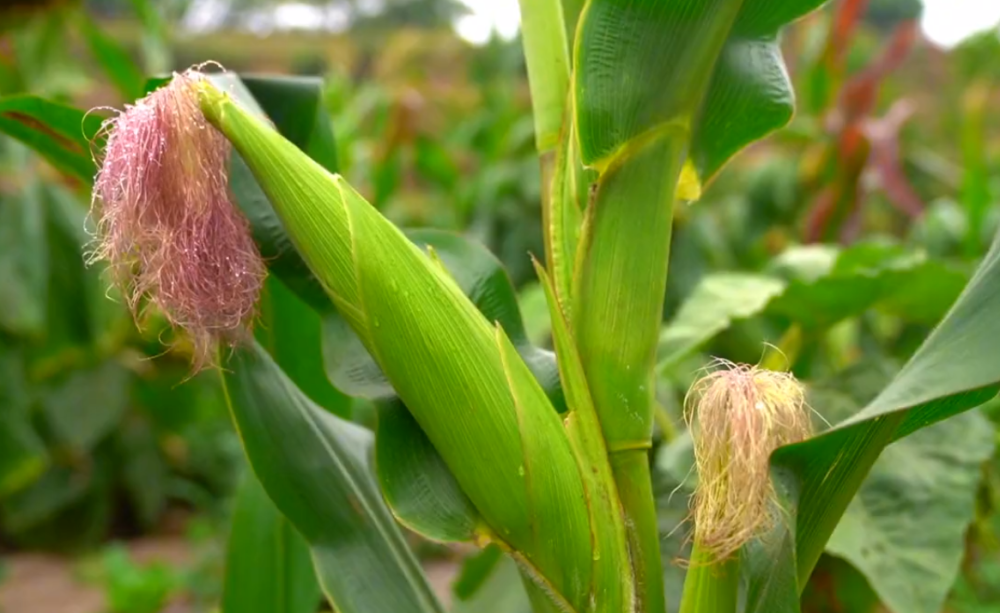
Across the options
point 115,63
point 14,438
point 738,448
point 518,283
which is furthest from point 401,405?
point 14,438

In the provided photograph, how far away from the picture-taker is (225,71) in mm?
506

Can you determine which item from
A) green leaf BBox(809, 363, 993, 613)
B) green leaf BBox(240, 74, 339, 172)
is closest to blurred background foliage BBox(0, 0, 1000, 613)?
green leaf BBox(809, 363, 993, 613)

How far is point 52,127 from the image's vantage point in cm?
54

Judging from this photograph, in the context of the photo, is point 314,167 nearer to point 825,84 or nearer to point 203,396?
point 825,84

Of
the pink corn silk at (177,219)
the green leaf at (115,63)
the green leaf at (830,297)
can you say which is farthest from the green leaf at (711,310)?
the green leaf at (115,63)

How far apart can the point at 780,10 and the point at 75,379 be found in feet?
8.10

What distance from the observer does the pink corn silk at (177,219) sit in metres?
0.42

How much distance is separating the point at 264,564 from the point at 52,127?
0.32 meters

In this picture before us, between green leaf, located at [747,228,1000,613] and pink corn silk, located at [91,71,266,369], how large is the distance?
0.85 ft

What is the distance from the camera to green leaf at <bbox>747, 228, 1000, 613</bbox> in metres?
0.39

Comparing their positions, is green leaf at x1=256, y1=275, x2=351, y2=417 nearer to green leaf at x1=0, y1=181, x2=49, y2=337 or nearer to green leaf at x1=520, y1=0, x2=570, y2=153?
green leaf at x1=520, y1=0, x2=570, y2=153

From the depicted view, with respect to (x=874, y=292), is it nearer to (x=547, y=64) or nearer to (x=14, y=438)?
(x=547, y=64)

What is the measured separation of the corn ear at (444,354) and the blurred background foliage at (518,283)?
8 centimetres

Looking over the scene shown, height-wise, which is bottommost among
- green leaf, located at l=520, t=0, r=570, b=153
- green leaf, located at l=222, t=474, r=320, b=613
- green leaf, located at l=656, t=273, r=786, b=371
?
green leaf, located at l=222, t=474, r=320, b=613
